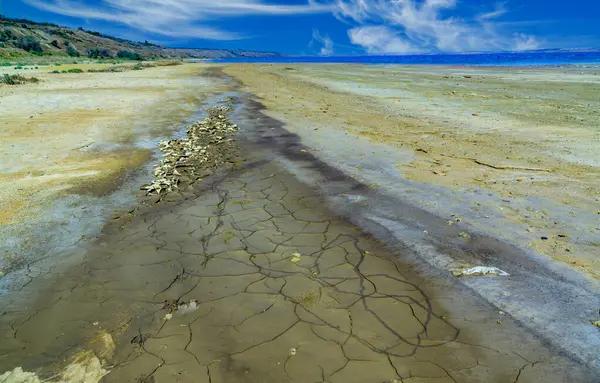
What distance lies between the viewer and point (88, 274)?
4.29m

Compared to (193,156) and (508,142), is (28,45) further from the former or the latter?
(508,142)

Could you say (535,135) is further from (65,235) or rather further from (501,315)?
(65,235)

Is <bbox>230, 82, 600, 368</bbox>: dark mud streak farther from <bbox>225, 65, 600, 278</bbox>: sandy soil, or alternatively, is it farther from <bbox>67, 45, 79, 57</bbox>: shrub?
<bbox>67, 45, 79, 57</bbox>: shrub

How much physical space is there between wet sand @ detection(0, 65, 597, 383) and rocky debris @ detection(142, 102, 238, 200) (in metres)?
1.39

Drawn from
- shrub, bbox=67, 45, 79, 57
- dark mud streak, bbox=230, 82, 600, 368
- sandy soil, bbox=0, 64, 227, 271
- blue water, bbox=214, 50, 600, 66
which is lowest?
Result: shrub, bbox=67, 45, 79, 57

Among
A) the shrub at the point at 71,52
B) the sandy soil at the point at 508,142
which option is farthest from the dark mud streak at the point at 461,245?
the shrub at the point at 71,52

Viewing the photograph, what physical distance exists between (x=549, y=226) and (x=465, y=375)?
341cm

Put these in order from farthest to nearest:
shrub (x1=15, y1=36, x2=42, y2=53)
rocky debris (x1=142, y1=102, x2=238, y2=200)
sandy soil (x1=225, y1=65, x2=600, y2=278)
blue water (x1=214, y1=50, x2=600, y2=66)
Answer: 1. shrub (x1=15, y1=36, x2=42, y2=53)
2. blue water (x1=214, y1=50, x2=600, y2=66)
3. rocky debris (x1=142, y1=102, x2=238, y2=200)
4. sandy soil (x1=225, y1=65, x2=600, y2=278)

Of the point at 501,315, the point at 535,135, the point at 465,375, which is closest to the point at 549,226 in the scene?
the point at 501,315

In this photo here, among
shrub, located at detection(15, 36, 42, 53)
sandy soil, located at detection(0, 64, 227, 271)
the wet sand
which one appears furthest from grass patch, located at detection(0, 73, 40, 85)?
shrub, located at detection(15, 36, 42, 53)

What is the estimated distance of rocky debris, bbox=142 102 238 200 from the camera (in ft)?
23.8

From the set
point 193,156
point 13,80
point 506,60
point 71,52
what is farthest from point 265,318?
point 71,52

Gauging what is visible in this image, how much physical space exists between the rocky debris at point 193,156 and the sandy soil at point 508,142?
3082 mm

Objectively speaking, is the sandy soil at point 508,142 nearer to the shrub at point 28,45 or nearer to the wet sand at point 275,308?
the wet sand at point 275,308
